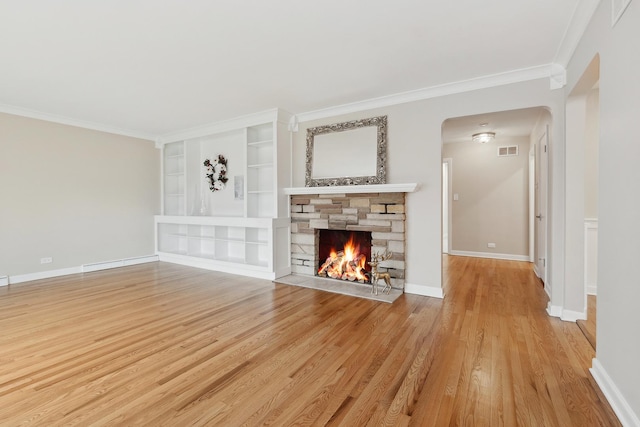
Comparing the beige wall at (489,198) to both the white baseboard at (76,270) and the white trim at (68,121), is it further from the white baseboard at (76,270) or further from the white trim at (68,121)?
the white baseboard at (76,270)

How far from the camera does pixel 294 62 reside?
308cm

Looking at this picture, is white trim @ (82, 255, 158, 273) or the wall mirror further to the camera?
white trim @ (82, 255, 158, 273)

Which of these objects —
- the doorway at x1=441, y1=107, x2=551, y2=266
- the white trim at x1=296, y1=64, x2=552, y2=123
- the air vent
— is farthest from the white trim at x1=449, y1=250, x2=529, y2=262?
the white trim at x1=296, y1=64, x2=552, y2=123

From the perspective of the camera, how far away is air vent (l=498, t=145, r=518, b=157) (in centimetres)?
611

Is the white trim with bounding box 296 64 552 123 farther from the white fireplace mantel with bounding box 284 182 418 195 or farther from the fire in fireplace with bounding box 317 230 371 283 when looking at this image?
the fire in fireplace with bounding box 317 230 371 283

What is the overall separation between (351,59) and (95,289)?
446 cm

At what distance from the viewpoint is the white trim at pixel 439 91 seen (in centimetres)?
322

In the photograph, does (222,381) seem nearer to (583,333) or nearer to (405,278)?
(405,278)

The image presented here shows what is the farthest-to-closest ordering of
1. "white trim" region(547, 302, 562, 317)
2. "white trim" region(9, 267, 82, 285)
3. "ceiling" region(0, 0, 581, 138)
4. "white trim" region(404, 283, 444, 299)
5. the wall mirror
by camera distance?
"white trim" region(9, 267, 82, 285) → the wall mirror → "white trim" region(404, 283, 444, 299) → "white trim" region(547, 302, 562, 317) → "ceiling" region(0, 0, 581, 138)

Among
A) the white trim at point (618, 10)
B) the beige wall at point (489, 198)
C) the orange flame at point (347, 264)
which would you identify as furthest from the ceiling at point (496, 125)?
the white trim at point (618, 10)

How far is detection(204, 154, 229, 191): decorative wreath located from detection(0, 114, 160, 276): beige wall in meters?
1.31

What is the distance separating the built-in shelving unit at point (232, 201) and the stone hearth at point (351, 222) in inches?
8.2

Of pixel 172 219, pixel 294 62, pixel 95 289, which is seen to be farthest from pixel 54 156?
pixel 294 62

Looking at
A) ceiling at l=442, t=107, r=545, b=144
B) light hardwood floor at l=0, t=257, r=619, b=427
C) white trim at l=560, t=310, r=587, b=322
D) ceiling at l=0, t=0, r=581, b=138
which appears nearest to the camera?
light hardwood floor at l=0, t=257, r=619, b=427
